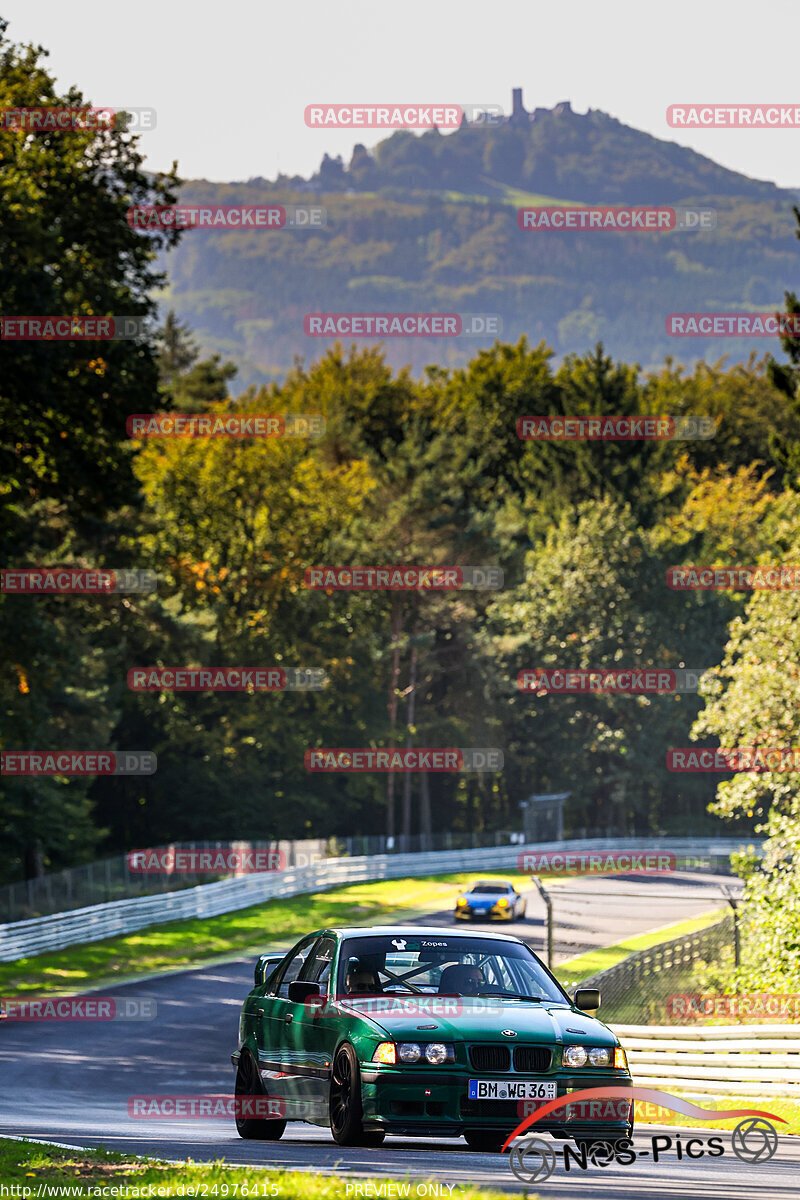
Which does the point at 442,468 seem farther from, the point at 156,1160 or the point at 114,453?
the point at 156,1160

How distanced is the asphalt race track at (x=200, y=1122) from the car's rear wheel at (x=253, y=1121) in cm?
10

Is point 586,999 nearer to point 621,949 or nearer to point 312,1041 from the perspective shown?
point 312,1041

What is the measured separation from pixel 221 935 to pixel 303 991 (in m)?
31.2

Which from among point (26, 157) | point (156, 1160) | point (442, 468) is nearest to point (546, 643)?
point (442, 468)

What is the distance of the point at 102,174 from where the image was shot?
30.3 metres

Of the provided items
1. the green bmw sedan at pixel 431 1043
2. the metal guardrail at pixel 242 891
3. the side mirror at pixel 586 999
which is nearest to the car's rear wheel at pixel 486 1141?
the green bmw sedan at pixel 431 1043

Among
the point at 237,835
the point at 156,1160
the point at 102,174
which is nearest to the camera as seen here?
the point at 156,1160

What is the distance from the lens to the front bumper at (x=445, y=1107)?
8953mm

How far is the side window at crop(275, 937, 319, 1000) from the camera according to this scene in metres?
11.2

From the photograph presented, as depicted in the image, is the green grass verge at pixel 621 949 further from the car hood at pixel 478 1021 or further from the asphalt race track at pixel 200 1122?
the car hood at pixel 478 1021

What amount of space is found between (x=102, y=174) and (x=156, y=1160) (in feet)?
79.3

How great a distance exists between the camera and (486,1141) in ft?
30.8

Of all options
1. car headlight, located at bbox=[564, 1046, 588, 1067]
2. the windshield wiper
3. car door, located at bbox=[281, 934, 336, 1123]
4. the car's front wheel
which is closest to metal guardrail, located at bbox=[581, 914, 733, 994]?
car door, located at bbox=[281, 934, 336, 1123]

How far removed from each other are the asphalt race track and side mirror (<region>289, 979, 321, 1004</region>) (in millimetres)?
973
